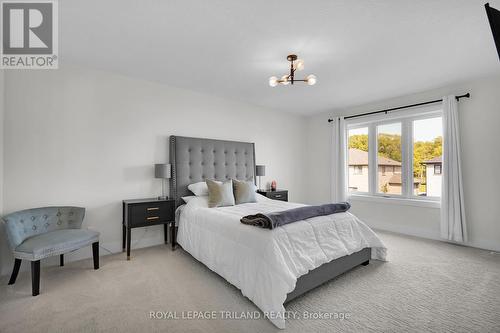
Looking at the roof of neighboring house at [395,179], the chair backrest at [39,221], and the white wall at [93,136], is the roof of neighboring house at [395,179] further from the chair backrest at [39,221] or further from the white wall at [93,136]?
the chair backrest at [39,221]

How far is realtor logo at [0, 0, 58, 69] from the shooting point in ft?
6.59

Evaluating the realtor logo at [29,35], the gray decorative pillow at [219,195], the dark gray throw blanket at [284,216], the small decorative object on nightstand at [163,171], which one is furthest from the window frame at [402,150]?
the realtor logo at [29,35]

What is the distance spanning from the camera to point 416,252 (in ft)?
10.8

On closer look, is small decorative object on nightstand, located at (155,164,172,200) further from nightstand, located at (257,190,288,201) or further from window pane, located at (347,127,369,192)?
window pane, located at (347,127,369,192)

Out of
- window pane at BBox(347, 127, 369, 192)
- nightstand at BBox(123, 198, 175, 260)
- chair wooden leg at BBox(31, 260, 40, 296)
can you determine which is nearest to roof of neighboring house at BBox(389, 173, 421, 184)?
window pane at BBox(347, 127, 369, 192)

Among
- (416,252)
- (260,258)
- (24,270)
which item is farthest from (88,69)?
(416,252)

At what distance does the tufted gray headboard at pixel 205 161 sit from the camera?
12.0ft

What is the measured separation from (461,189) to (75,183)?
5486 mm

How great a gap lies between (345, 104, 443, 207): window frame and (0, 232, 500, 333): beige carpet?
4.61 ft

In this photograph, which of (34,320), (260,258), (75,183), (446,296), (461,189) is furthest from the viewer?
(461,189)

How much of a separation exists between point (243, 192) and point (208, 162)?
33.6 inches

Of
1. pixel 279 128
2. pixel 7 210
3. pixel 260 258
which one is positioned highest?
pixel 279 128

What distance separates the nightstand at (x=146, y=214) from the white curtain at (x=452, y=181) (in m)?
4.21

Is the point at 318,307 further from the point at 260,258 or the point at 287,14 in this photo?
the point at 287,14
